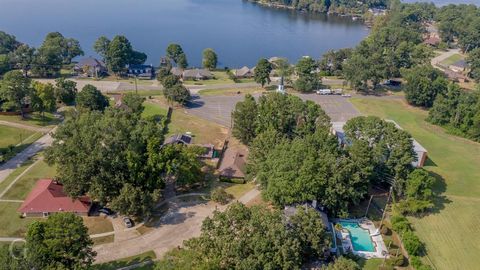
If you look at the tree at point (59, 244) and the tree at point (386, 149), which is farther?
the tree at point (386, 149)

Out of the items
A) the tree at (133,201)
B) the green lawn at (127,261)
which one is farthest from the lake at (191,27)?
the green lawn at (127,261)

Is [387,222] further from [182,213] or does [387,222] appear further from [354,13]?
[354,13]

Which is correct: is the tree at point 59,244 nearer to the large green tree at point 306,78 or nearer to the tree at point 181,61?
the large green tree at point 306,78

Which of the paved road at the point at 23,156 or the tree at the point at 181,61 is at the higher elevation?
the tree at the point at 181,61

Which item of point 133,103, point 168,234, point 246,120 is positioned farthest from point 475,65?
point 168,234

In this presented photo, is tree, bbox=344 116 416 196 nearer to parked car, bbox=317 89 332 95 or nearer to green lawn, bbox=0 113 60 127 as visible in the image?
parked car, bbox=317 89 332 95

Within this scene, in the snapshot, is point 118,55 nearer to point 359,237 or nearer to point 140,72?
point 140,72

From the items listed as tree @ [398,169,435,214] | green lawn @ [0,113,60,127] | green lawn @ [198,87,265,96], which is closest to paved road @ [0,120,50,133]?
green lawn @ [0,113,60,127]

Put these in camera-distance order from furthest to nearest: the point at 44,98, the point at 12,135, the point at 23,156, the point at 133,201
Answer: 1. the point at 44,98
2. the point at 12,135
3. the point at 23,156
4. the point at 133,201
